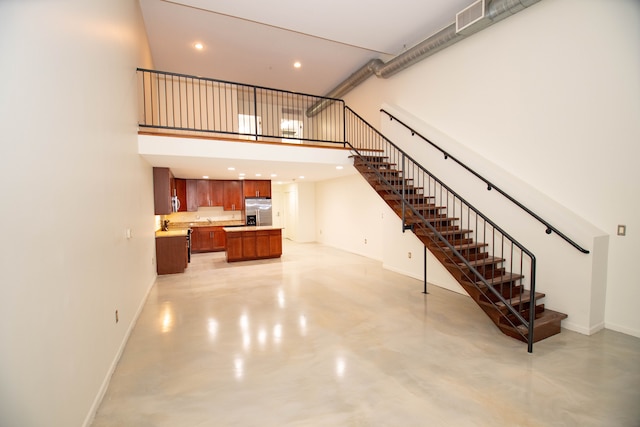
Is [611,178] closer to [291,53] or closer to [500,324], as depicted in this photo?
[500,324]

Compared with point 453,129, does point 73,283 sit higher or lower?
lower

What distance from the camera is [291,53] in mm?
7062

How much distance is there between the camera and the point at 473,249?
15.0 ft

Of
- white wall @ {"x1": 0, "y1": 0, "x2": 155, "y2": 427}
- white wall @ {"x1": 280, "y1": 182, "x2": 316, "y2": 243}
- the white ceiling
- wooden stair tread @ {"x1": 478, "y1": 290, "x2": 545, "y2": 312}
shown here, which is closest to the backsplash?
white wall @ {"x1": 280, "y1": 182, "x2": 316, "y2": 243}

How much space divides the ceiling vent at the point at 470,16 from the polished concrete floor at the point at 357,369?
14.2 feet

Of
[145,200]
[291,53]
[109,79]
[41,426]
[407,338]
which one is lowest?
[407,338]

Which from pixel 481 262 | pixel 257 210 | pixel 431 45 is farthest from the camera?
pixel 257 210

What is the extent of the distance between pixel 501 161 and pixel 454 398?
359 centimetres

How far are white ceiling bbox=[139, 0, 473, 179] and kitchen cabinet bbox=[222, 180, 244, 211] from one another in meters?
3.35

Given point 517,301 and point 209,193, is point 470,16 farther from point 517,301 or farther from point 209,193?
point 209,193

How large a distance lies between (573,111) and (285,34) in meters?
5.39

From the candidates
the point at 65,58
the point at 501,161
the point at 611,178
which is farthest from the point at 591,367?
the point at 65,58

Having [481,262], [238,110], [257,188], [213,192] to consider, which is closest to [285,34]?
[238,110]

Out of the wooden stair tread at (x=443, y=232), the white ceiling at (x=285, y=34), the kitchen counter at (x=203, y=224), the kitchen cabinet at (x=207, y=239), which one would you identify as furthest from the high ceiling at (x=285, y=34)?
the kitchen cabinet at (x=207, y=239)
